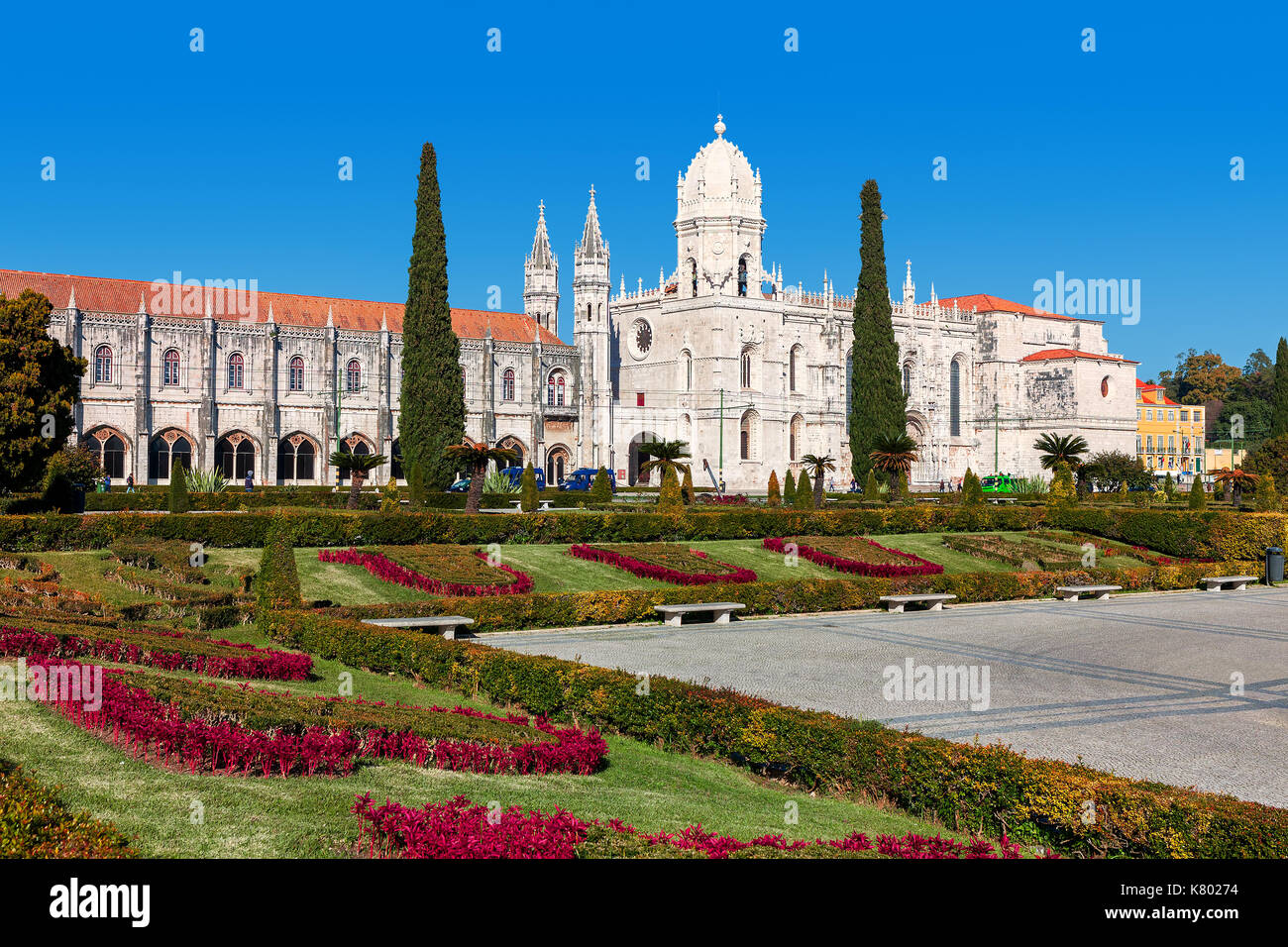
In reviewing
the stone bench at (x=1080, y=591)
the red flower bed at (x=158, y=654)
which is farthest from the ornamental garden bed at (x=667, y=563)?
the red flower bed at (x=158, y=654)

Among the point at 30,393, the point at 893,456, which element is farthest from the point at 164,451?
the point at 893,456

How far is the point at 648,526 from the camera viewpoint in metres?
30.9

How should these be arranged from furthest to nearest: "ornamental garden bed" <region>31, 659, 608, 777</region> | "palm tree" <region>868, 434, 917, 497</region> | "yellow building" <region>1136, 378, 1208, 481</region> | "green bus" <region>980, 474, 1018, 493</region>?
"yellow building" <region>1136, 378, 1208, 481</region> < "green bus" <region>980, 474, 1018, 493</region> < "palm tree" <region>868, 434, 917, 497</region> < "ornamental garden bed" <region>31, 659, 608, 777</region>

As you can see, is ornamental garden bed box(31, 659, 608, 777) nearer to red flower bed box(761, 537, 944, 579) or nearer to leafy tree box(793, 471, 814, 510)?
red flower bed box(761, 537, 944, 579)

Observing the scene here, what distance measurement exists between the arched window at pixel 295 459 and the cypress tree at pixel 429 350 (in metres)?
20.7

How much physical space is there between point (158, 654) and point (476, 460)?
21.3 meters

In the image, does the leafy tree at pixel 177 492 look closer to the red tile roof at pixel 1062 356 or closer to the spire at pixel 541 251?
the spire at pixel 541 251

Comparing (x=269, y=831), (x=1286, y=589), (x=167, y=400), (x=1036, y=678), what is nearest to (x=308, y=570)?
(x=1036, y=678)

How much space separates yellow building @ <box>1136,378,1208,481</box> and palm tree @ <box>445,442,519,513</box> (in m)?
83.6

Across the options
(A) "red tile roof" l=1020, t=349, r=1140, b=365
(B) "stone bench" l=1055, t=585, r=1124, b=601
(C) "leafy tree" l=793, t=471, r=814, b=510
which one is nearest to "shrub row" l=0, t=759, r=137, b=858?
(B) "stone bench" l=1055, t=585, r=1124, b=601

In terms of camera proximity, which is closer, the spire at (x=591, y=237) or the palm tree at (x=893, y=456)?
the palm tree at (x=893, y=456)

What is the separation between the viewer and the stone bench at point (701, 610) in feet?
74.4

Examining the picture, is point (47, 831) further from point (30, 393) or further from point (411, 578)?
point (30, 393)

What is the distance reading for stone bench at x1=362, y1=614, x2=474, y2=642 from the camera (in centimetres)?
1898
